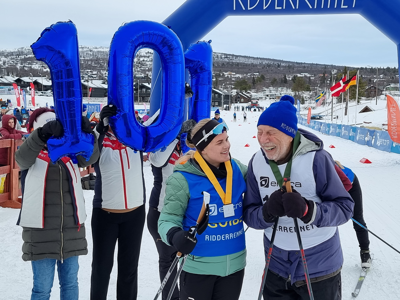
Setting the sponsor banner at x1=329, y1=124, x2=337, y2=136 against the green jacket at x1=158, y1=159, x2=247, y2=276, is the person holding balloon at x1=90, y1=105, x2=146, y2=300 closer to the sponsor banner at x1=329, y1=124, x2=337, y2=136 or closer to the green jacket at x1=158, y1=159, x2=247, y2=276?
the green jacket at x1=158, y1=159, x2=247, y2=276

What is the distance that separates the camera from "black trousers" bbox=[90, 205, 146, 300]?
2660 mm

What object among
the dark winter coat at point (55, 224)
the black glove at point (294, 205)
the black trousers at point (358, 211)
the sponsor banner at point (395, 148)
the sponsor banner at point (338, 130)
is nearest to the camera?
the black glove at point (294, 205)

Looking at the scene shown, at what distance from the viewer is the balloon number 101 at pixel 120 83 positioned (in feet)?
6.41

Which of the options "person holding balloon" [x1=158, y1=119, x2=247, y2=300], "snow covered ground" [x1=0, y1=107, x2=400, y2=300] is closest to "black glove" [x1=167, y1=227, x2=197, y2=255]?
"person holding balloon" [x1=158, y1=119, x2=247, y2=300]

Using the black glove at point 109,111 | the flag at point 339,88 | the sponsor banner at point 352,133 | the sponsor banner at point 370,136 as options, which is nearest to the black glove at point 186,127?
the black glove at point 109,111

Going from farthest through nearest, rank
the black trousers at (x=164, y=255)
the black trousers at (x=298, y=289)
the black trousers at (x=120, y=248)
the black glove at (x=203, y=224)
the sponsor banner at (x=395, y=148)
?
the sponsor banner at (x=395, y=148) → the black trousers at (x=164, y=255) → the black trousers at (x=120, y=248) → the black trousers at (x=298, y=289) → the black glove at (x=203, y=224)

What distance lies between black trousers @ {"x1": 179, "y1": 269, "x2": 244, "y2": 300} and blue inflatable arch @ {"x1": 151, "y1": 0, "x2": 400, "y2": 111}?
3001mm

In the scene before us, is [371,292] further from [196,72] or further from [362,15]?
[362,15]

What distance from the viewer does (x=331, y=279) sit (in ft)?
6.30

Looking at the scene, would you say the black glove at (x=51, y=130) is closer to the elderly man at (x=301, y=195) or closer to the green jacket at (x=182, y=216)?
the green jacket at (x=182, y=216)

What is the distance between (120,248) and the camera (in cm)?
277

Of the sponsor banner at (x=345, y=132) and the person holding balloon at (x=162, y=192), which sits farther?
the sponsor banner at (x=345, y=132)

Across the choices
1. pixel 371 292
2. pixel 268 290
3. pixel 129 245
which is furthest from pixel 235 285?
pixel 371 292

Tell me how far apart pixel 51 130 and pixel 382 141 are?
48.5ft
